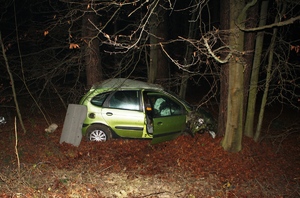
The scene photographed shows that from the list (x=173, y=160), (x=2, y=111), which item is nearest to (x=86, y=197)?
(x=173, y=160)

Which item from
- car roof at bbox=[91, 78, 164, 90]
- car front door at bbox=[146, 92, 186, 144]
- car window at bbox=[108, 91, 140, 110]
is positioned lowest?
car front door at bbox=[146, 92, 186, 144]

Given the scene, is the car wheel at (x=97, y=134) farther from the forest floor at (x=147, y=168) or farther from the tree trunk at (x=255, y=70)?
the tree trunk at (x=255, y=70)

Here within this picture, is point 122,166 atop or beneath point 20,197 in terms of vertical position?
beneath

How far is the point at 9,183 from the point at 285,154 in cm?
698

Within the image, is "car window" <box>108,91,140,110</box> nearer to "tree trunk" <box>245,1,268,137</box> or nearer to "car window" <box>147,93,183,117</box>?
"car window" <box>147,93,183,117</box>

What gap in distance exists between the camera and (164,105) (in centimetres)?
830

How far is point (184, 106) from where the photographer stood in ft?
27.8

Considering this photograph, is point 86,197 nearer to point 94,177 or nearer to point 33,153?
point 94,177

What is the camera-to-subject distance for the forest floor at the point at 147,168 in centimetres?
546

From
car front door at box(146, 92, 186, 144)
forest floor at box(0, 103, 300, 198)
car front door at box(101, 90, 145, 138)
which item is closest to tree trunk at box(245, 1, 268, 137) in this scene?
forest floor at box(0, 103, 300, 198)

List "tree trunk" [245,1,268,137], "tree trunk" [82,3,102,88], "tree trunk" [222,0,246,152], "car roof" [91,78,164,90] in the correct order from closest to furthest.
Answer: "tree trunk" [222,0,246,152] → "tree trunk" [245,1,268,137] → "car roof" [91,78,164,90] → "tree trunk" [82,3,102,88]

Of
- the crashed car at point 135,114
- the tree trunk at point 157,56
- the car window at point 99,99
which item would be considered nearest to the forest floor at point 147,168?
the crashed car at point 135,114

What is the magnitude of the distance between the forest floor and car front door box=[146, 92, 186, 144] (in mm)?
254

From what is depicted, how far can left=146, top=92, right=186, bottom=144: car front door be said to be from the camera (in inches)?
309
